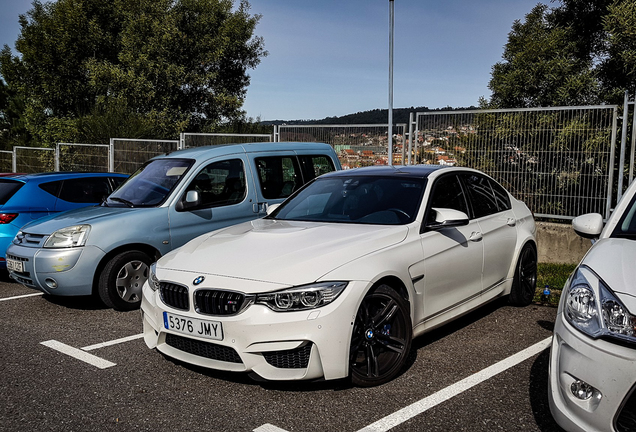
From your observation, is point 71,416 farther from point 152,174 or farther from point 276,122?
point 276,122

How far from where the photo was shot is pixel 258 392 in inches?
164

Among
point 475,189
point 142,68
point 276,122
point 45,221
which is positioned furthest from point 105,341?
point 142,68

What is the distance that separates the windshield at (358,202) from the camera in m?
5.05

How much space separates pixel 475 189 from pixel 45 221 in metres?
4.69

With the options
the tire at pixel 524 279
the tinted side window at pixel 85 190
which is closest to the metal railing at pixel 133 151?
the tinted side window at pixel 85 190

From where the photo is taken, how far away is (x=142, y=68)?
32.9 m

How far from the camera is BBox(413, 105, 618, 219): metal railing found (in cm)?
932

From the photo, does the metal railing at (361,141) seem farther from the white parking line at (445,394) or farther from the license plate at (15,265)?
the white parking line at (445,394)

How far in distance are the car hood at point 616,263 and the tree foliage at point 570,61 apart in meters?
11.7

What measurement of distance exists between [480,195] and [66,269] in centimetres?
422

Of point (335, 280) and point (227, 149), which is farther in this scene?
point (227, 149)

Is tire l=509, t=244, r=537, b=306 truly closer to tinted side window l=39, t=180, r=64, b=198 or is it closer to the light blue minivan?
the light blue minivan

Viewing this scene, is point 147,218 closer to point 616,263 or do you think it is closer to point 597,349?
point 616,263

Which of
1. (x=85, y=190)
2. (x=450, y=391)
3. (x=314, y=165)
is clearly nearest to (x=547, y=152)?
(x=314, y=165)
